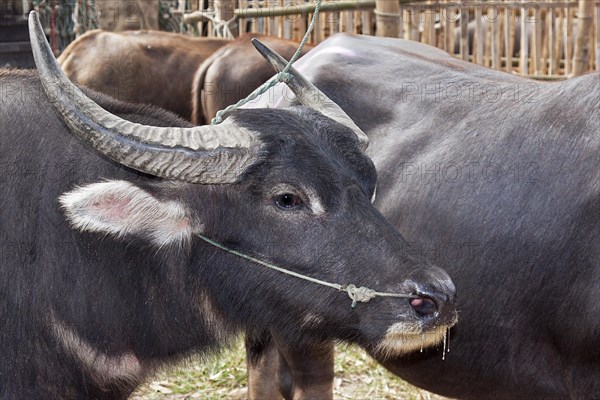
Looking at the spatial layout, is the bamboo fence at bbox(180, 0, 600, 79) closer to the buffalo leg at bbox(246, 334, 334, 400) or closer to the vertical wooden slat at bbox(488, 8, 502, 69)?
the vertical wooden slat at bbox(488, 8, 502, 69)

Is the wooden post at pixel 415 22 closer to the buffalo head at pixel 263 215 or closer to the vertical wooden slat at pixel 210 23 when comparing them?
the vertical wooden slat at pixel 210 23

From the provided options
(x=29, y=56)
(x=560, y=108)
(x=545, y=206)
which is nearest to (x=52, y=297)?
(x=545, y=206)

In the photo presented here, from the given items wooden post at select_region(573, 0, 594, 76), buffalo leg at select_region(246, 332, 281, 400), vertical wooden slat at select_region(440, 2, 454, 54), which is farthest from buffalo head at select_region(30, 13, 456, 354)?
vertical wooden slat at select_region(440, 2, 454, 54)

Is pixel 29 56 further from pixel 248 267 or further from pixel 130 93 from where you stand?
pixel 248 267

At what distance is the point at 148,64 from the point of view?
980 cm

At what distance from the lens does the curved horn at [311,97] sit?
3.71m

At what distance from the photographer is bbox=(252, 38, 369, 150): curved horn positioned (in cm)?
371

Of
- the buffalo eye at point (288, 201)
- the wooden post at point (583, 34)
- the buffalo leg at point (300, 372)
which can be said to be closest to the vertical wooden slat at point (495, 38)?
the wooden post at point (583, 34)

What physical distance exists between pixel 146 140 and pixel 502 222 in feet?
5.98

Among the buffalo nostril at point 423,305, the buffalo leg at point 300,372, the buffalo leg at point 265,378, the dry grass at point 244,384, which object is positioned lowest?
the dry grass at point 244,384

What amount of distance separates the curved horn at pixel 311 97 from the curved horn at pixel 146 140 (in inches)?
25.2

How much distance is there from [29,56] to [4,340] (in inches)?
418

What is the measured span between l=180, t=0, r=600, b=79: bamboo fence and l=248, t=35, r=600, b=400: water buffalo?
4.07 metres

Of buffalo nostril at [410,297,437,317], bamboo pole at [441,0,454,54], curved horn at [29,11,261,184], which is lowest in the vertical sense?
buffalo nostril at [410,297,437,317]
